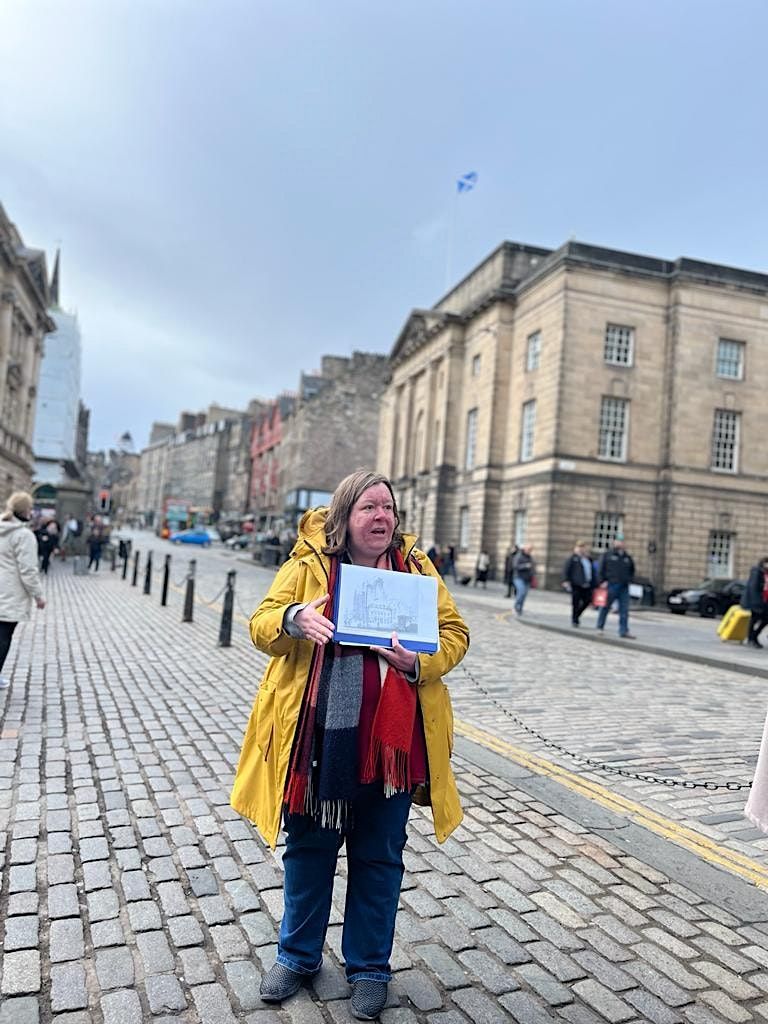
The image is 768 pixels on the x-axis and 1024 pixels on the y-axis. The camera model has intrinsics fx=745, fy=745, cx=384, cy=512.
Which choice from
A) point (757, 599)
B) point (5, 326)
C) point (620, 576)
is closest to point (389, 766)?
point (620, 576)

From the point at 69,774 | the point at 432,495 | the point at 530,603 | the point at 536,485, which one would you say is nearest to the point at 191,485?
the point at 432,495

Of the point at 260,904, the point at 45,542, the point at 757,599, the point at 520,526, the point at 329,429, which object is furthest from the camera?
the point at 329,429

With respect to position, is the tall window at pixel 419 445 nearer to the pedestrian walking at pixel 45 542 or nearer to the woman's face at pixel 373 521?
the pedestrian walking at pixel 45 542

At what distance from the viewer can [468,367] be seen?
41156mm

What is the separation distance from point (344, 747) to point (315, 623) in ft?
1.26

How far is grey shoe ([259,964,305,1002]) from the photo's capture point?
2363 millimetres

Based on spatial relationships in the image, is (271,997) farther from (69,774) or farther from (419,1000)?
(69,774)

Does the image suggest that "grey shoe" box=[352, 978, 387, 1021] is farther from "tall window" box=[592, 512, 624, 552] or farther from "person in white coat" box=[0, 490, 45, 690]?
"tall window" box=[592, 512, 624, 552]

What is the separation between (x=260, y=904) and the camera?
2998 mm

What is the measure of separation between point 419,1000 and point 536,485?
30.8m

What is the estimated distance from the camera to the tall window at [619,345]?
1260 inches

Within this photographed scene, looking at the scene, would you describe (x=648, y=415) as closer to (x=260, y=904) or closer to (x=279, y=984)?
(x=260, y=904)

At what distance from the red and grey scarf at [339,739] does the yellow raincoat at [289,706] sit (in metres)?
0.04

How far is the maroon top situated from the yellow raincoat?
2 centimetres
